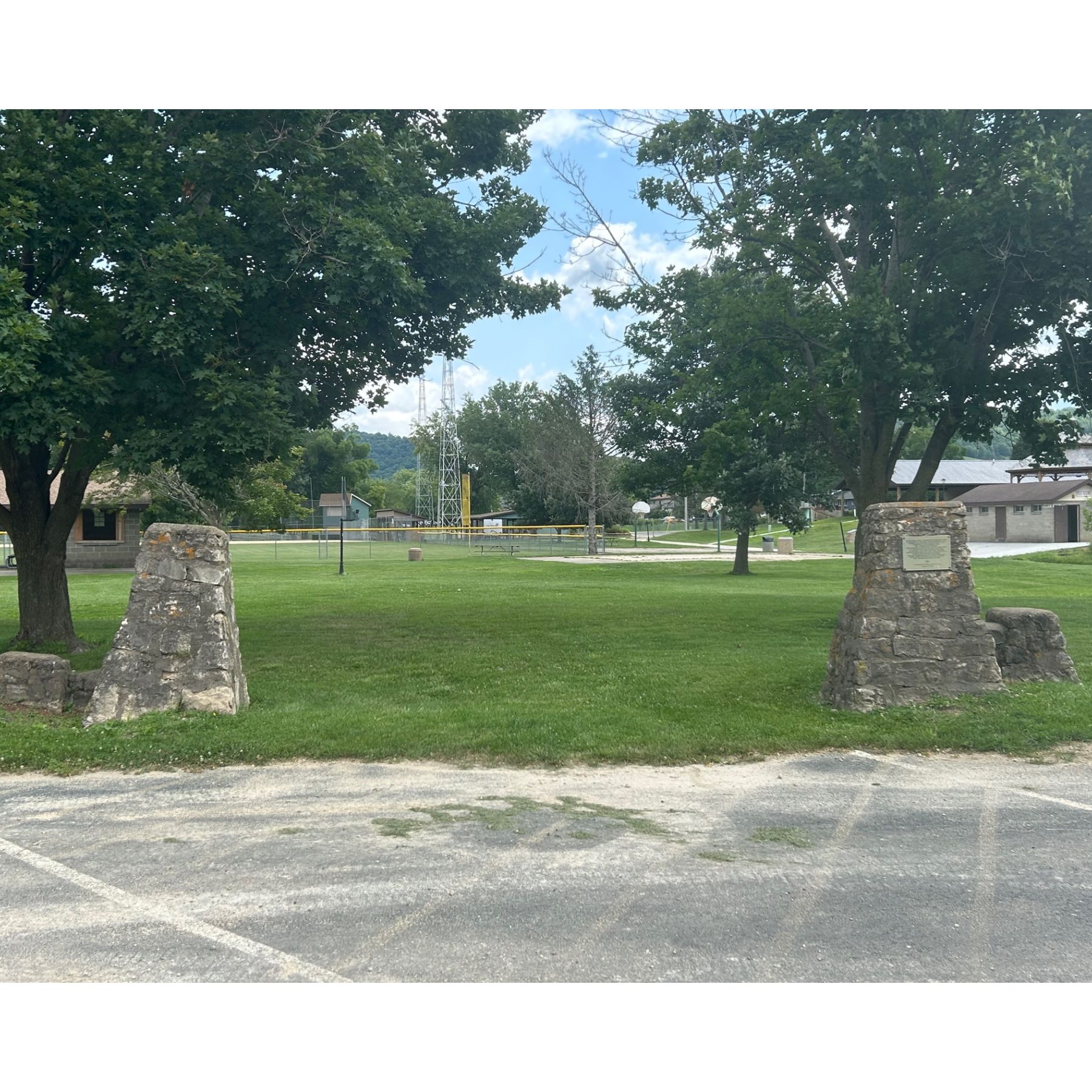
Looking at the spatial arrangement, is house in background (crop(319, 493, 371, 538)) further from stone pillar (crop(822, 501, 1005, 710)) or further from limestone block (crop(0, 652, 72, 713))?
stone pillar (crop(822, 501, 1005, 710))

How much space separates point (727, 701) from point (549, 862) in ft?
15.6

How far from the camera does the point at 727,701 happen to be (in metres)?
9.65

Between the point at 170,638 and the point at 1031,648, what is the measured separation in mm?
9090

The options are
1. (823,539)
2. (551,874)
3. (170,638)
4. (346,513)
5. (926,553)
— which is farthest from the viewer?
(823,539)

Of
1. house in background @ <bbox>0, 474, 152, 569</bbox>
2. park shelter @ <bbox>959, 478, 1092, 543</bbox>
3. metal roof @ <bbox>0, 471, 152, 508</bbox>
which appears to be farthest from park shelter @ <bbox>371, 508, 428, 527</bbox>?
park shelter @ <bbox>959, 478, 1092, 543</bbox>

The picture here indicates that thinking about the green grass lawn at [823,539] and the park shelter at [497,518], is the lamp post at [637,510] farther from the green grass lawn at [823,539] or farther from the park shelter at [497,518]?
the green grass lawn at [823,539]

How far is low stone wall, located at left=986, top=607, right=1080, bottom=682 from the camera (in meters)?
10.0

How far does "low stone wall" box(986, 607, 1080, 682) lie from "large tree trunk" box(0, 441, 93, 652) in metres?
12.4

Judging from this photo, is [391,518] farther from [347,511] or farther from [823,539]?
[823,539]

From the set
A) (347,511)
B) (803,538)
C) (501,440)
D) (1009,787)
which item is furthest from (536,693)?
(803,538)

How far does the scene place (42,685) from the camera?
30.4ft

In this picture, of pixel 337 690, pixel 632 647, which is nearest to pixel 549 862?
pixel 337 690

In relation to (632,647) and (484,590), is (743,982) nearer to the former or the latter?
(632,647)

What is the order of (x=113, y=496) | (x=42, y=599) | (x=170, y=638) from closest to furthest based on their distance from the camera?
1. (x=170, y=638)
2. (x=42, y=599)
3. (x=113, y=496)
